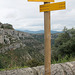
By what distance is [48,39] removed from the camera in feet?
7.23

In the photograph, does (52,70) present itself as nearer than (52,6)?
No

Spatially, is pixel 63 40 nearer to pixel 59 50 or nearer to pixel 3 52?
pixel 59 50

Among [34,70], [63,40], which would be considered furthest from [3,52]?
[34,70]

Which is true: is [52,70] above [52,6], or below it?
below

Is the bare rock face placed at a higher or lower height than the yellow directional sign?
lower

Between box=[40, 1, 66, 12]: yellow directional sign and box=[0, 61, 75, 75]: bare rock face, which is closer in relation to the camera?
box=[40, 1, 66, 12]: yellow directional sign

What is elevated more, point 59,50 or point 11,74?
point 11,74

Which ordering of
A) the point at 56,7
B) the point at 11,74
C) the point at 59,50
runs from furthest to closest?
the point at 59,50 < the point at 11,74 < the point at 56,7

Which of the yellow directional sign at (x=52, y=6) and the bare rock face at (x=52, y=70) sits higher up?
the yellow directional sign at (x=52, y=6)

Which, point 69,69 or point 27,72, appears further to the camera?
point 69,69

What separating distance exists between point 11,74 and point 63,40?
8764 millimetres

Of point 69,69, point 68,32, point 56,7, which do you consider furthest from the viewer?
point 68,32

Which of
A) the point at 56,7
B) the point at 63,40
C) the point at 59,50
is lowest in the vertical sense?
the point at 59,50

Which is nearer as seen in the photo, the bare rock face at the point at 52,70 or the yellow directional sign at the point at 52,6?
the yellow directional sign at the point at 52,6
